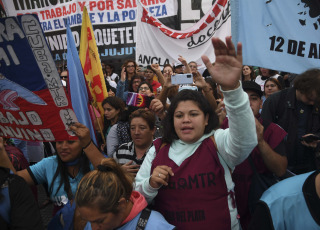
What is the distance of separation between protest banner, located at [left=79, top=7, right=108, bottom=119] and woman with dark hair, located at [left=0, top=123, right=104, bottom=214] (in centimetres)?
135

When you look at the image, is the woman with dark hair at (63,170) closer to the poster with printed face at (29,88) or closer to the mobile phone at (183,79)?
the poster with printed face at (29,88)

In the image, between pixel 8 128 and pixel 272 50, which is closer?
pixel 8 128

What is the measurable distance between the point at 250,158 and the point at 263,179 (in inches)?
6.6

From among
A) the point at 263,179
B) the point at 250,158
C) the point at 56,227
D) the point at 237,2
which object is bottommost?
the point at 56,227

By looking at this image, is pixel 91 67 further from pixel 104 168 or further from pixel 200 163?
pixel 200 163

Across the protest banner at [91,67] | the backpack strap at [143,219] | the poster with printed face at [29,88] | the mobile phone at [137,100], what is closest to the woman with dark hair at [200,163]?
the backpack strap at [143,219]

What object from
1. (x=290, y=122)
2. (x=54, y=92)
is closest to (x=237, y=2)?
(x=290, y=122)

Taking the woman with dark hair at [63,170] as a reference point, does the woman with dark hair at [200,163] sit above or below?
above

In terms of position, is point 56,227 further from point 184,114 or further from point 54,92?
point 184,114

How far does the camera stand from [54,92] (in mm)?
2193

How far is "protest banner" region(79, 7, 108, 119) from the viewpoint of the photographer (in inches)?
145

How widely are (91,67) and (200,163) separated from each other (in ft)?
8.16

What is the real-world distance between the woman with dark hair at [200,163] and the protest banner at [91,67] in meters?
2.00

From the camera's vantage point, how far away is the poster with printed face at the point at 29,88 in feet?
6.70
